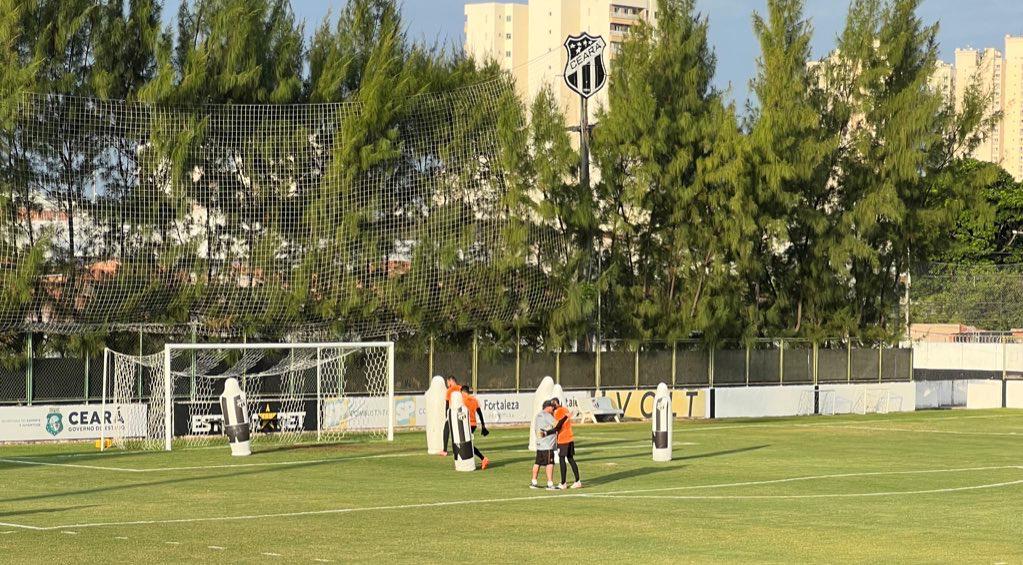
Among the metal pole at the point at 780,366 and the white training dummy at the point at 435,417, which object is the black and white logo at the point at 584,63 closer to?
the metal pole at the point at 780,366

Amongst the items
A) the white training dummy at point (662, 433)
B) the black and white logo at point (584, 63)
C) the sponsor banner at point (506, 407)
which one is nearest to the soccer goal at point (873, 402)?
the sponsor banner at point (506, 407)

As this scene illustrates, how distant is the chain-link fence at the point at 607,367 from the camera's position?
3819 cm

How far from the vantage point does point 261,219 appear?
4312 cm

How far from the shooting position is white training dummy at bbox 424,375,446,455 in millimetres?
31375

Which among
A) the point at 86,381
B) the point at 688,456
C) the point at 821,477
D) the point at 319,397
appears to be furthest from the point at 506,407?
the point at 821,477

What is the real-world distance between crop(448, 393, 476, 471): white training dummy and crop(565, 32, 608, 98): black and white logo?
835 inches

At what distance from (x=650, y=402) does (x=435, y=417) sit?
17.6 m

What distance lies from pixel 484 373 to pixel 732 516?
24.7m

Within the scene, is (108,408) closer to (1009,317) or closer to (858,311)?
(858,311)

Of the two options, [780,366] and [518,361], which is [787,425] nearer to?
[780,366]

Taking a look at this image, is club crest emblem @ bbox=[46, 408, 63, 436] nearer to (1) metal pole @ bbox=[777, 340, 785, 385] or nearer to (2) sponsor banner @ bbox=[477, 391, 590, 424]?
(2) sponsor banner @ bbox=[477, 391, 590, 424]

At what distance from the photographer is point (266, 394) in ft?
132

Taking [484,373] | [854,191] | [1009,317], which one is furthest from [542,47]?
[484,373]

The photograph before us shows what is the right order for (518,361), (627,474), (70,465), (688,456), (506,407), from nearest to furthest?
1. (627,474)
2. (70,465)
3. (688,456)
4. (506,407)
5. (518,361)
